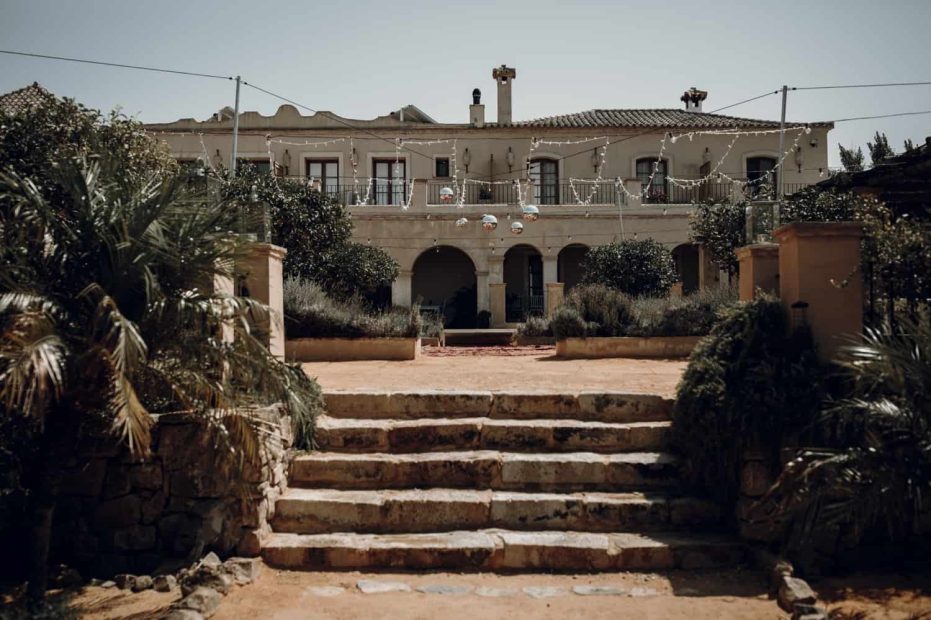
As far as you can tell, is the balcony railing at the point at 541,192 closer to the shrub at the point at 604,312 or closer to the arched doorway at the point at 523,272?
the arched doorway at the point at 523,272

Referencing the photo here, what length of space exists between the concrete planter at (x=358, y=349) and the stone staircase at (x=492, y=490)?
5020 mm

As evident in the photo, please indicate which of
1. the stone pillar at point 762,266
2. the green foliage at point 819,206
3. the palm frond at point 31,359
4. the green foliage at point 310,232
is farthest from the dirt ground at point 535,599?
the green foliage at point 310,232

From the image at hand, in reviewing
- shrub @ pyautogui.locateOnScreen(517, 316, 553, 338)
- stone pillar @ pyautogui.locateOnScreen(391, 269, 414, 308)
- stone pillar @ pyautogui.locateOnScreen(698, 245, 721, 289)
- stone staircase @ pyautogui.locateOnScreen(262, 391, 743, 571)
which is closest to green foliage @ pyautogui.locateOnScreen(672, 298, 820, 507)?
stone staircase @ pyautogui.locateOnScreen(262, 391, 743, 571)

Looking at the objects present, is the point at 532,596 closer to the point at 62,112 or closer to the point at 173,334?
the point at 173,334

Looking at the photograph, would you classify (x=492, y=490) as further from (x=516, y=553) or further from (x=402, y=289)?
(x=402, y=289)

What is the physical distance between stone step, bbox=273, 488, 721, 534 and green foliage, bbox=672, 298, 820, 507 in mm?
374

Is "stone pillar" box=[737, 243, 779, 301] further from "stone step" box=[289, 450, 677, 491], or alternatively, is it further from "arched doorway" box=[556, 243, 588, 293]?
"arched doorway" box=[556, 243, 588, 293]

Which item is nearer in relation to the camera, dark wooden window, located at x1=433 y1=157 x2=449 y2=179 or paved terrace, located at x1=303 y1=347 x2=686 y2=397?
paved terrace, located at x1=303 y1=347 x2=686 y2=397

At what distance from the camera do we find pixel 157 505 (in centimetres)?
559

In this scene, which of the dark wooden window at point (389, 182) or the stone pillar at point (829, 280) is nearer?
the stone pillar at point (829, 280)

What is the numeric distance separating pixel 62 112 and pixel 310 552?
220 inches

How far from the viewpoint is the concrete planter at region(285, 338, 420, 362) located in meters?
12.0

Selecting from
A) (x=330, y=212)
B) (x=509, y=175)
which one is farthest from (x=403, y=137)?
(x=330, y=212)

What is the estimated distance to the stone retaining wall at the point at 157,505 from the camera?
5469mm
